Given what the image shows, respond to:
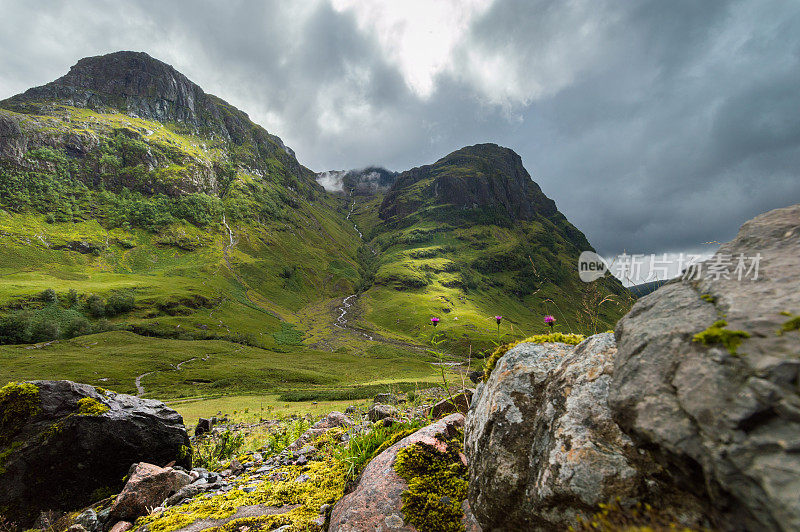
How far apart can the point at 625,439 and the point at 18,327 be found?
149 meters

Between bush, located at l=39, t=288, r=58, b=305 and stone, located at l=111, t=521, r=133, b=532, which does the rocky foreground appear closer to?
stone, located at l=111, t=521, r=133, b=532

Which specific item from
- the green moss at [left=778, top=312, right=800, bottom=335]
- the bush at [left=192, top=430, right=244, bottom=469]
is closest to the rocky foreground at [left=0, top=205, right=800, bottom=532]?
the green moss at [left=778, top=312, right=800, bottom=335]

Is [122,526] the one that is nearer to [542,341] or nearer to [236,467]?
[236,467]

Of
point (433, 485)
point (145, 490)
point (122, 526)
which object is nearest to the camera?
point (433, 485)

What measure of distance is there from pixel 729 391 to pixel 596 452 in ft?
4.62

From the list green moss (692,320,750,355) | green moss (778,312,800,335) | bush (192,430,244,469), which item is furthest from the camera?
bush (192,430,244,469)

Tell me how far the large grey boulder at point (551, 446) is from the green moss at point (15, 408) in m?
11.7

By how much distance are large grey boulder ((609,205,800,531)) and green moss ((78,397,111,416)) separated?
1267 cm

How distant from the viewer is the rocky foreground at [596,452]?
1825mm

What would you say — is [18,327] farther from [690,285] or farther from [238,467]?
[690,285]

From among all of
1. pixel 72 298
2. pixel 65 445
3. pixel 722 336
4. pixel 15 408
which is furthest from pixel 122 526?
pixel 72 298

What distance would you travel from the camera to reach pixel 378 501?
455 centimetres

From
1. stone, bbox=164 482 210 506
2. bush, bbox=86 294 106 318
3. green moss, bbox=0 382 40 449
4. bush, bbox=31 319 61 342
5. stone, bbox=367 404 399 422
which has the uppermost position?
stone, bbox=367 404 399 422

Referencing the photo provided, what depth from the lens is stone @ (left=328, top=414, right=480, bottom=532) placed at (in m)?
4.27
